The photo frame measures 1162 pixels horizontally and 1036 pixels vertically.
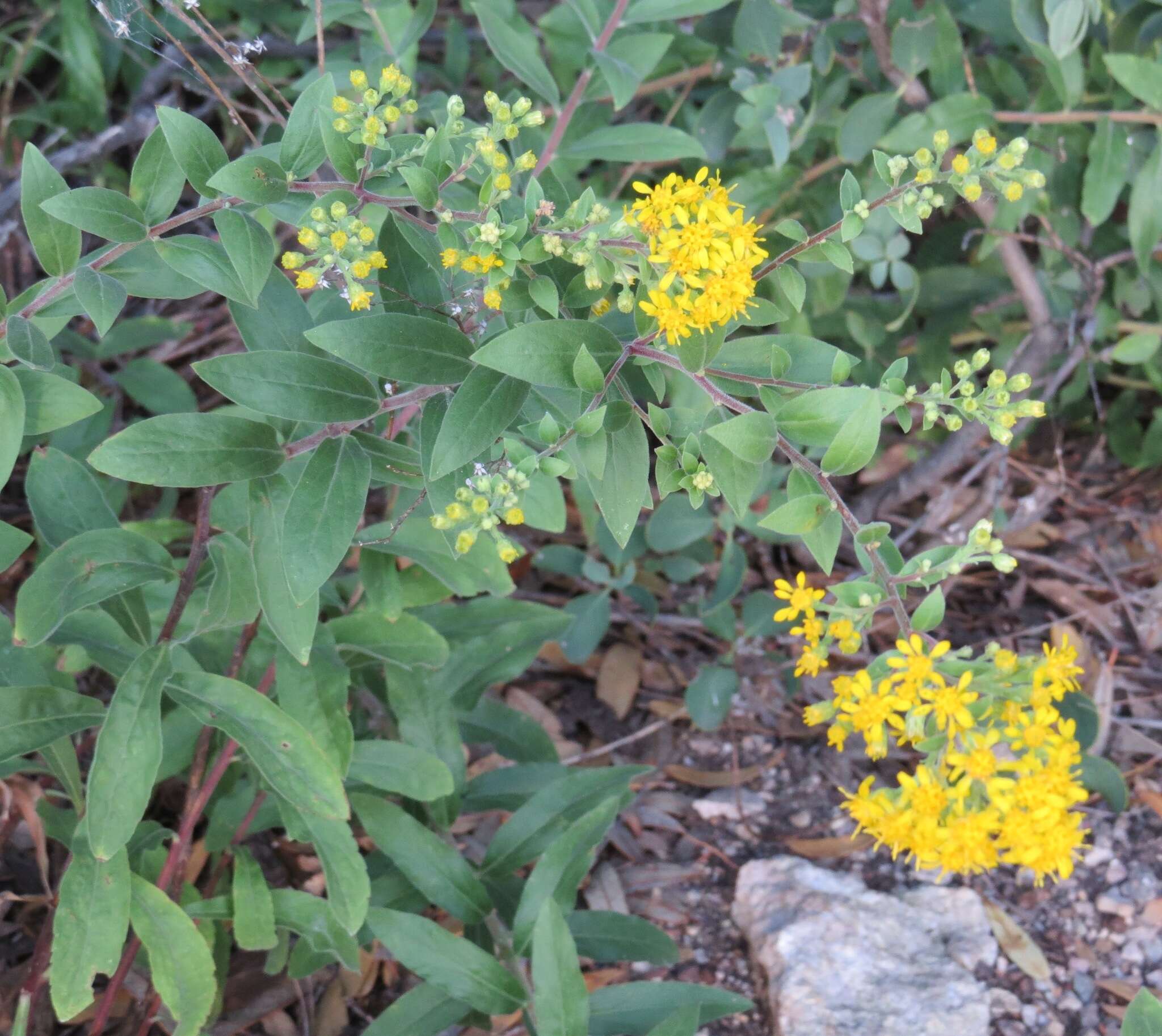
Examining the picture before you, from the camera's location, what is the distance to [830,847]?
2.97 meters

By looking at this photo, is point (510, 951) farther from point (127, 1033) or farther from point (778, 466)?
point (778, 466)

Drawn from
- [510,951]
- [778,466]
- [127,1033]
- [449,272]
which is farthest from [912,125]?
[127,1033]

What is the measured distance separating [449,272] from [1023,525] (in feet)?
7.31

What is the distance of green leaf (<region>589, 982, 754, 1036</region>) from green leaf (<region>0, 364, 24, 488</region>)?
1531 millimetres

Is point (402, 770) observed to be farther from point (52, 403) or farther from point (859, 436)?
point (859, 436)

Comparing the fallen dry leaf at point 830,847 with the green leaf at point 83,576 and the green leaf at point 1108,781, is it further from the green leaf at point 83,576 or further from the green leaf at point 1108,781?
the green leaf at point 83,576

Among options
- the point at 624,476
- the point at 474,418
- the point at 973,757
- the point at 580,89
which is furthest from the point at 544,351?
the point at 580,89

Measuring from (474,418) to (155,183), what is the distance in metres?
0.76

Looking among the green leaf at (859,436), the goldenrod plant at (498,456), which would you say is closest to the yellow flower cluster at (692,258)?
the goldenrod plant at (498,456)

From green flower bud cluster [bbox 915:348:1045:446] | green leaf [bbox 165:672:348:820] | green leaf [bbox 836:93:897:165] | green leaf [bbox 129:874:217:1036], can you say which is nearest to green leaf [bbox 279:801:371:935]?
green leaf [bbox 165:672:348:820]

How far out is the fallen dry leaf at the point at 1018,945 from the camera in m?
2.69

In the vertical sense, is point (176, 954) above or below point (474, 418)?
below

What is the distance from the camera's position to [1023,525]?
11.5 ft

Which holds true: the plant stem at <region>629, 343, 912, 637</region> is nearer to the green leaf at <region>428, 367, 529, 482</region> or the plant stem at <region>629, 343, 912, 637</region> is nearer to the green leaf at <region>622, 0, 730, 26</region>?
the green leaf at <region>428, 367, 529, 482</region>
